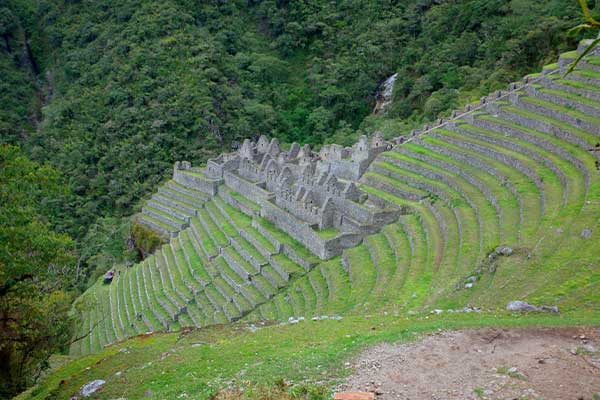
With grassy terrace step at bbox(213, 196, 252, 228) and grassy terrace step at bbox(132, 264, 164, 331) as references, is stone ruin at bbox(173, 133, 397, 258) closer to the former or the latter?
grassy terrace step at bbox(213, 196, 252, 228)

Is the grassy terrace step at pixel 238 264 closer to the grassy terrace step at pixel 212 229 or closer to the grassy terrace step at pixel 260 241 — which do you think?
the grassy terrace step at pixel 260 241

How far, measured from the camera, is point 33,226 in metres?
12.1

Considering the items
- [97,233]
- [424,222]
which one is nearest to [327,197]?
[424,222]

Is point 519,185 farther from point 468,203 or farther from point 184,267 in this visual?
point 184,267

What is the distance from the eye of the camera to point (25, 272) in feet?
39.8

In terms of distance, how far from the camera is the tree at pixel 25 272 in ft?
38.3

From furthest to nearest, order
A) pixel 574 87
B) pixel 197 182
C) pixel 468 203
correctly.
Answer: pixel 197 182
pixel 574 87
pixel 468 203

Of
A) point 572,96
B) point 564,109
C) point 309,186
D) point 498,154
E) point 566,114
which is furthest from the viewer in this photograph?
point 309,186

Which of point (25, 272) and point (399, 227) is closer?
point (25, 272)

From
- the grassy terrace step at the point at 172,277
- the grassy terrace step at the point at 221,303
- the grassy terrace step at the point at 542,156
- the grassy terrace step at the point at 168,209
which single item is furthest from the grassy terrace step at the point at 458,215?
the grassy terrace step at the point at 168,209

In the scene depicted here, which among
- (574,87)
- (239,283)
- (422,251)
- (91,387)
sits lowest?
(239,283)

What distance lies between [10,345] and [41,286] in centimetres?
174

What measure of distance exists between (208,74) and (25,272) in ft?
140

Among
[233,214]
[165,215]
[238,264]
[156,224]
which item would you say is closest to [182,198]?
[165,215]
